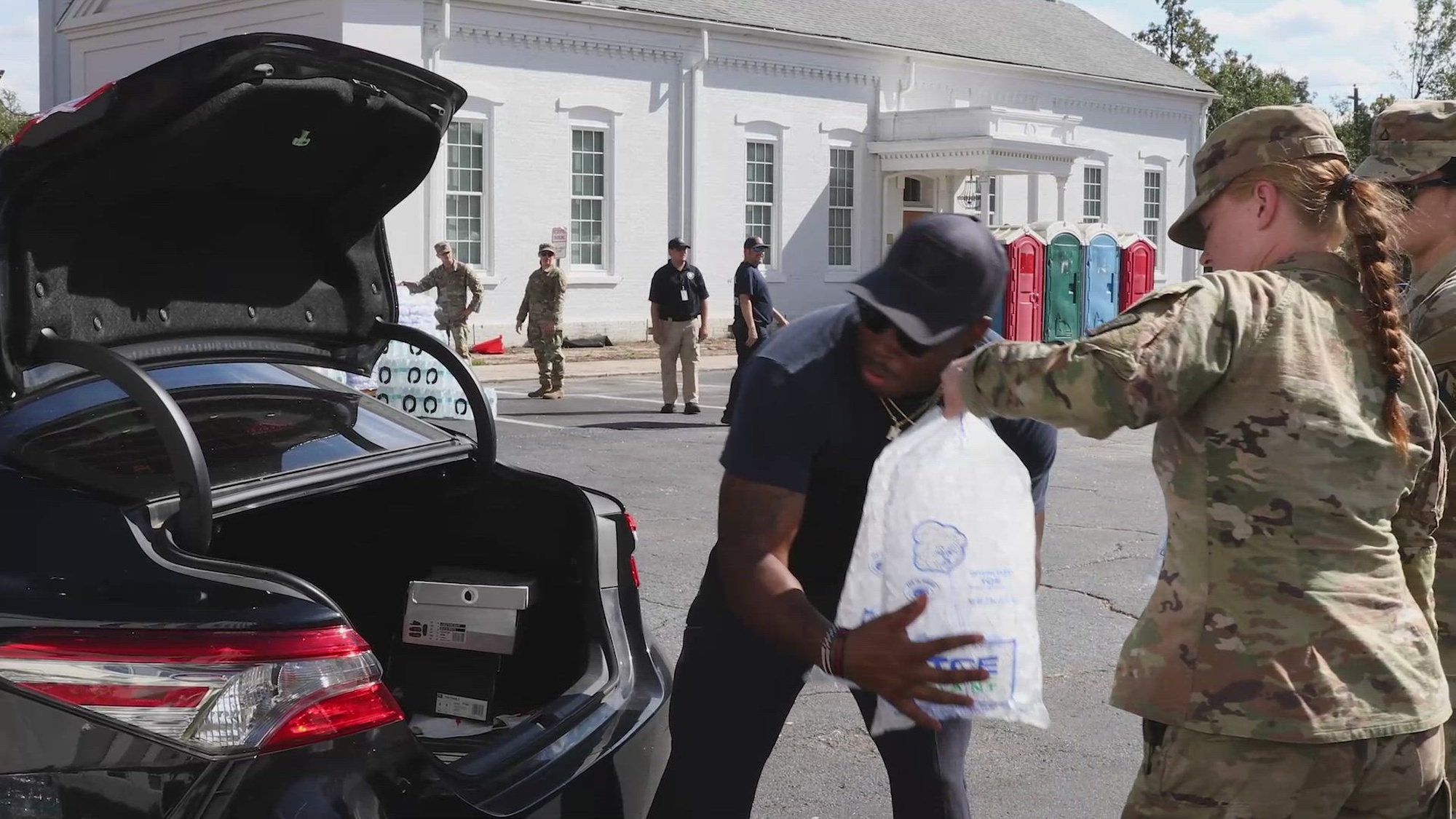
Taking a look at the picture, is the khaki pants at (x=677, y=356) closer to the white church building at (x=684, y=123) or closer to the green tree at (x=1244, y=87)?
the white church building at (x=684, y=123)

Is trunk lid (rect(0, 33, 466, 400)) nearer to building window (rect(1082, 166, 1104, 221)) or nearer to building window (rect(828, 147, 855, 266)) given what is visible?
building window (rect(828, 147, 855, 266))

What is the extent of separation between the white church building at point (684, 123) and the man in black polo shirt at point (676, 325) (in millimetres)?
7405

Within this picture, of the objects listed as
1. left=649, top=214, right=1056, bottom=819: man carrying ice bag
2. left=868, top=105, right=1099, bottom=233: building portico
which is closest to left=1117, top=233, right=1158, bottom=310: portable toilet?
left=868, top=105, right=1099, bottom=233: building portico

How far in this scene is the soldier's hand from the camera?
2311 mm

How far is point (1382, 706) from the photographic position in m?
2.31

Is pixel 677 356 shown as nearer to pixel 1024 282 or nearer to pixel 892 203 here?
pixel 1024 282

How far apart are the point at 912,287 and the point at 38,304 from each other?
1727 mm

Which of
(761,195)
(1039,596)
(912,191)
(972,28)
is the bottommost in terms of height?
(1039,596)

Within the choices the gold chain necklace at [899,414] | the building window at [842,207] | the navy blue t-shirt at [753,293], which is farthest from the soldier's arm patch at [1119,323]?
the building window at [842,207]

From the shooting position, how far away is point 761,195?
26516 mm

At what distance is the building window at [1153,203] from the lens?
114 feet

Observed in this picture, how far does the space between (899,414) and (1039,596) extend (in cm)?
449

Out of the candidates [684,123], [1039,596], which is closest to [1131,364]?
[1039,596]

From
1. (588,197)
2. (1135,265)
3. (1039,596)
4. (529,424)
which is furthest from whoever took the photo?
(1135,265)
